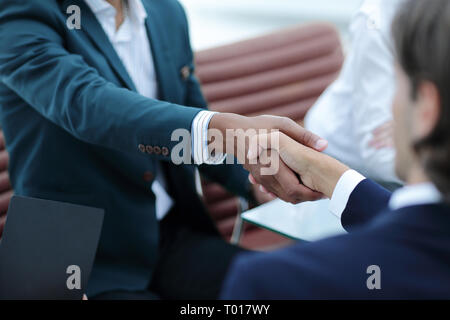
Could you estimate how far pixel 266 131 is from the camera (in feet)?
3.84

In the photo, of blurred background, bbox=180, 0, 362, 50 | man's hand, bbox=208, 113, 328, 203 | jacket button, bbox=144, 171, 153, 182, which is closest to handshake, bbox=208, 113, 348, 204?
man's hand, bbox=208, 113, 328, 203

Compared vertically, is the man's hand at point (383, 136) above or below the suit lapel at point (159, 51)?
below

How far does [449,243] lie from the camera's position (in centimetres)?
61

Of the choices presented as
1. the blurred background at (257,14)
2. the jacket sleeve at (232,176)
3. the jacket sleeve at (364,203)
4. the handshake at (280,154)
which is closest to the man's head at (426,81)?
the jacket sleeve at (364,203)

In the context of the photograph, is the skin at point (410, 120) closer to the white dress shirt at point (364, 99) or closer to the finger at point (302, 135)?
the finger at point (302, 135)

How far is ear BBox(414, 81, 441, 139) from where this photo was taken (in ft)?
1.99

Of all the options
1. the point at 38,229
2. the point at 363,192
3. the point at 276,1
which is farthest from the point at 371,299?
the point at 276,1

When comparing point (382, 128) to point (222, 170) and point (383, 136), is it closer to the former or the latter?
point (383, 136)

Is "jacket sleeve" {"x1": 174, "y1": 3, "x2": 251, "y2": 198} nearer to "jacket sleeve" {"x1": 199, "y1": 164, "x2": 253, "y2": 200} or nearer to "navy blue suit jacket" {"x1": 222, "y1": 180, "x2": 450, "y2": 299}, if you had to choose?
"jacket sleeve" {"x1": 199, "y1": 164, "x2": 253, "y2": 200}

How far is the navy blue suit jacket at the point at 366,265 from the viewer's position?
0.61 meters

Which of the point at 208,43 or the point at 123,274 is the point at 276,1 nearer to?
the point at 208,43

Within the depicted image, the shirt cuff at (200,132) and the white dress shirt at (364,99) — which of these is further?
the white dress shirt at (364,99)

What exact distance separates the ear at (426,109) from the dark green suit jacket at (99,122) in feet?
1.80

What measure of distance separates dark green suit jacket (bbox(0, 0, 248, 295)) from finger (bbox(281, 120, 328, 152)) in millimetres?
212
